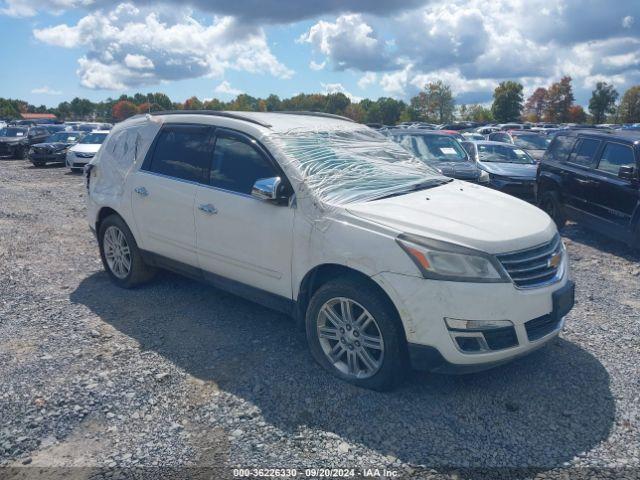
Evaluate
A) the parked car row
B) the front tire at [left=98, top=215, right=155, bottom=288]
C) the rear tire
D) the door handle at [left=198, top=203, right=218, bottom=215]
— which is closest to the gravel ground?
the front tire at [left=98, top=215, right=155, bottom=288]

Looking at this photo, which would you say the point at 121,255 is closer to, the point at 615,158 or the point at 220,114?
the point at 220,114

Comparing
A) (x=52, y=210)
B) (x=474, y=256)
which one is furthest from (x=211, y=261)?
(x=52, y=210)

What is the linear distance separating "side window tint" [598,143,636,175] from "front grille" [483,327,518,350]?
17.9 feet

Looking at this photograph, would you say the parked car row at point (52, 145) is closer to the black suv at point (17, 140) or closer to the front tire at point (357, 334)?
the black suv at point (17, 140)

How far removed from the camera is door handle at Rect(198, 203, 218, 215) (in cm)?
445

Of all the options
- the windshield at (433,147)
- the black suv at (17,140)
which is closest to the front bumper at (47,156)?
the black suv at (17,140)

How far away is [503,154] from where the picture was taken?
1278 cm

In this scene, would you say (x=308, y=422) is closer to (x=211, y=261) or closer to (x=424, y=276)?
(x=424, y=276)

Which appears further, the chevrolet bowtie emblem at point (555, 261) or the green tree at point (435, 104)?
the green tree at point (435, 104)

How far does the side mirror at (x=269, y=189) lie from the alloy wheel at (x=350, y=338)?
86 cm

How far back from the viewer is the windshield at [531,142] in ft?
54.0

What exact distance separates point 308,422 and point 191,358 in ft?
4.19

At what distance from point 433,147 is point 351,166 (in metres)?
7.27

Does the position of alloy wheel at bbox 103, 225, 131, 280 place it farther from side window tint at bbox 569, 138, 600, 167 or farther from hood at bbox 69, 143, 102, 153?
hood at bbox 69, 143, 102, 153
